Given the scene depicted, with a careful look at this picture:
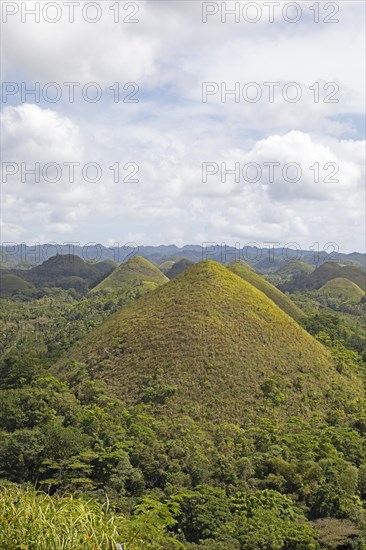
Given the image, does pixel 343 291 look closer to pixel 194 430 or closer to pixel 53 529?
pixel 194 430

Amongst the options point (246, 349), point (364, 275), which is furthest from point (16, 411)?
point (364, 275)

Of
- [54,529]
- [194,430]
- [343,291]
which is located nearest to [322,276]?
[343,291]

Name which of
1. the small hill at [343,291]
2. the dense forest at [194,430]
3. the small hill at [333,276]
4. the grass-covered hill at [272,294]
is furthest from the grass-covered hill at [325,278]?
the dense forest at [194,430]

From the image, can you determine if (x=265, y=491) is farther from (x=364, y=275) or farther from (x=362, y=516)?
(x=364, y=275)

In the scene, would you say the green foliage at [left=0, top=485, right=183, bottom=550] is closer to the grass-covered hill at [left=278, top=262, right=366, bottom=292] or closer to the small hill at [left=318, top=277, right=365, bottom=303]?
the small hill at [left=318, top=277, right=365, bottom=303]

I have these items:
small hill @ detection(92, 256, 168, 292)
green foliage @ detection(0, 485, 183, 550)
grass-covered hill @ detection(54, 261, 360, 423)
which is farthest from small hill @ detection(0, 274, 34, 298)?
green foliage @ detection(0, 485, 183, 550)
